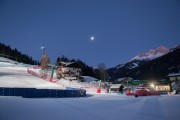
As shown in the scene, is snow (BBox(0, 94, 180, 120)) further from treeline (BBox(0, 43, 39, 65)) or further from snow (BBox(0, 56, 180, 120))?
treeline (BBox(0, 43, 39, 65))

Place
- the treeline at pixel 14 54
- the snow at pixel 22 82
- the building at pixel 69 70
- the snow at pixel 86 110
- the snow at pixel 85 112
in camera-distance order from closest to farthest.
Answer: the snow at pixel 85 112, the snow at pixel 86 110, the snow at pixel 22 82, the building at pixel 69 70, the treeline at pixel 14 54

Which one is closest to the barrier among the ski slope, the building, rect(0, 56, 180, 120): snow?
rect(0, 56, 180, 120): snow

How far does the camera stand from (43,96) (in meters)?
22.4

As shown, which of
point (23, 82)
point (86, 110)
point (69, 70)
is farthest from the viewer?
point (69, 70)

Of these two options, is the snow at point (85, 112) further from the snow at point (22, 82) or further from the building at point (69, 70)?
the building at point (69, 70)

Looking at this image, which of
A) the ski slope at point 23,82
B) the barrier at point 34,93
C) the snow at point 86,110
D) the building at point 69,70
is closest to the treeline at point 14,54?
the building at point 69,70

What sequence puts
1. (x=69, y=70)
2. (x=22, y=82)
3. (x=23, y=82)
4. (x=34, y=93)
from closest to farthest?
(x=34, y=93)
(x=22, y=82)
(x=23, y=82)
(x=69, y=70)

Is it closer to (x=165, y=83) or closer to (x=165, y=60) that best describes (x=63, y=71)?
(x=165, y=83)

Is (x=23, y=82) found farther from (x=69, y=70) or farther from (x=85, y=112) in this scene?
(x=69, y=70)

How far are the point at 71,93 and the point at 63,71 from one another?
51737 millimetres

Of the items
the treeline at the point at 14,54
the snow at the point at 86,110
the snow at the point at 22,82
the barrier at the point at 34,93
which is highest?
the treeline at the point at 14,54

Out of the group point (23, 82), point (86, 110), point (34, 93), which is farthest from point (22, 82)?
point (86, 110)

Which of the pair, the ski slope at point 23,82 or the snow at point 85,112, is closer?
the snow at point 85,112

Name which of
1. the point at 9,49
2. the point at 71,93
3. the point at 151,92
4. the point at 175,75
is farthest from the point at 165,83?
the point at 9,49
